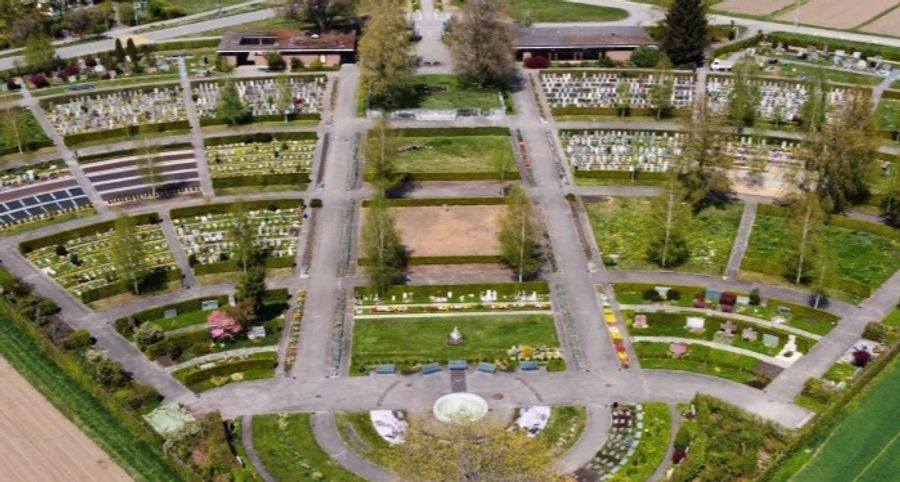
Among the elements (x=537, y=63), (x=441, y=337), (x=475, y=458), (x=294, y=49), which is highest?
(x=294, y=49)

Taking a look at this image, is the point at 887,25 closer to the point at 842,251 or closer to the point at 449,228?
the point at 842,251

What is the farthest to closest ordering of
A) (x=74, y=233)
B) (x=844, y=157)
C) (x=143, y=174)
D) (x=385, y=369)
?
(x=143, y=174) → (x=844, y=157) → (x=74, y=233) → (x=385, y=369)

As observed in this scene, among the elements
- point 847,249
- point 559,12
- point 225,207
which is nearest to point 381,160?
point 225,207

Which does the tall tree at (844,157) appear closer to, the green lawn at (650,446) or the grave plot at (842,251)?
the grave plot at (842,251)

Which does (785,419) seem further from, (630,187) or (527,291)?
(630,187)

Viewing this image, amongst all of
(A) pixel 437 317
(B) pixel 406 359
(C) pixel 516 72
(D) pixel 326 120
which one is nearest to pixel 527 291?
(A) pixel 437 317

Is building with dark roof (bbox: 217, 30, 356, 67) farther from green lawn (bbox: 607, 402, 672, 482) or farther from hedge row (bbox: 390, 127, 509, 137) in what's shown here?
green lawn (bbox: 607, 402, 672, 482)

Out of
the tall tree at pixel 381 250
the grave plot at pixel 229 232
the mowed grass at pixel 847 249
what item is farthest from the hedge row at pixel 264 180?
the mowed grass at pixel 847 249
